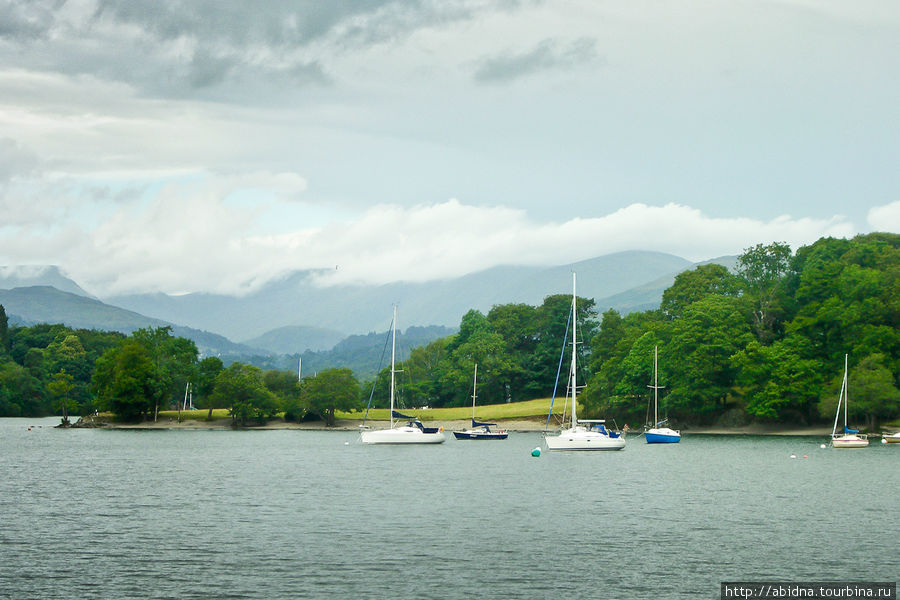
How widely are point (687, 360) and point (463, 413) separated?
5057 centimetres

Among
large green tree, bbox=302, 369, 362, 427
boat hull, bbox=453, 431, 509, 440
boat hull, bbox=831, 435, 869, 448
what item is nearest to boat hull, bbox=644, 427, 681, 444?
boat hull, bbox=831, 435, 869, 448

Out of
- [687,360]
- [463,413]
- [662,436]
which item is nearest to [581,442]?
[662,436]

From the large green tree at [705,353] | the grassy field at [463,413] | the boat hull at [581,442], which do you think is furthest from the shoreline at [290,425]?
the boat hull at [581,442]

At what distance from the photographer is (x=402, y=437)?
116062mm

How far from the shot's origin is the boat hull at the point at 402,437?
115812 millimetres

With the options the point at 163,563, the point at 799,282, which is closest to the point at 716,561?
the point at 163,563

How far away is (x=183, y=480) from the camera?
69.3 metres

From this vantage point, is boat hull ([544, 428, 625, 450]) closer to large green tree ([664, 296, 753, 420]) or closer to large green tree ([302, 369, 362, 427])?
large green tree ([664, 296, 753, 420])

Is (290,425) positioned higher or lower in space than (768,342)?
lower

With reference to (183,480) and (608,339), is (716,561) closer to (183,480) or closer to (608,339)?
(183,480)

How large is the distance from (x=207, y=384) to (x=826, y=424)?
107953 mm

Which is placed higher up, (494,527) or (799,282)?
(799,282)

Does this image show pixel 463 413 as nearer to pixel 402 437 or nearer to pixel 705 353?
pixel 402 437

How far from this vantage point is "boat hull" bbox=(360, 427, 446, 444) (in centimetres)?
11581
